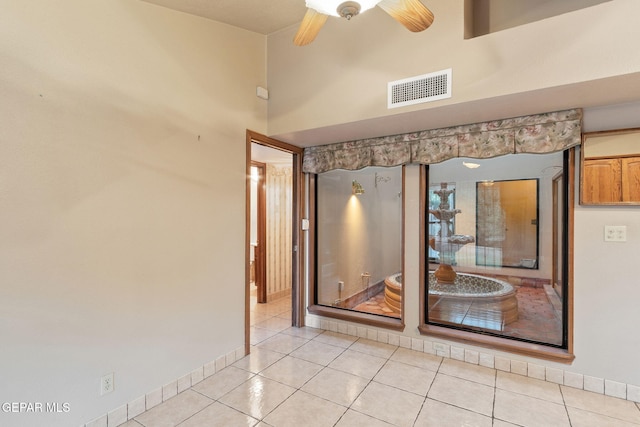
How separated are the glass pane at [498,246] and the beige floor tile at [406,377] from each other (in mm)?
582

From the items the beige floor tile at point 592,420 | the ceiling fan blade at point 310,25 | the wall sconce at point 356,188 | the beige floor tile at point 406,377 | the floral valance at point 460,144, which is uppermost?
the ceiling fan blade at point 310,25

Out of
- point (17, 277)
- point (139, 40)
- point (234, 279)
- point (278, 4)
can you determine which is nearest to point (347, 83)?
point (278, 4)

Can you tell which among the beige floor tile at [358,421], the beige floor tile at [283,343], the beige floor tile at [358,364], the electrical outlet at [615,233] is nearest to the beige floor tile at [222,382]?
the beige floor tile at [283,343]

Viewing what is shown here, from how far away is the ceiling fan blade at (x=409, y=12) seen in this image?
1382mm

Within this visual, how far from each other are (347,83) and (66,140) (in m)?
1.95

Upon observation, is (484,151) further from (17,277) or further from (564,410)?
(17,277)

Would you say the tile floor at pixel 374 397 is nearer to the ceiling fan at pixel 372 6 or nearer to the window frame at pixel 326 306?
the window frame at pixel 326 306

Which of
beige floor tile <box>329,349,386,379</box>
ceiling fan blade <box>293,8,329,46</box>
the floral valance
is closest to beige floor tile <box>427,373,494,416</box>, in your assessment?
beige floor tile <box>329,349,386,379</box>

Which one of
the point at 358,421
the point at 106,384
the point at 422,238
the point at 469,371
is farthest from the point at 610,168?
the point at 106,384

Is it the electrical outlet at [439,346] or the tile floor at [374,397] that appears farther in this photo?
the electrical outlet at [439,346]

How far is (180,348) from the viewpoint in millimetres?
2277

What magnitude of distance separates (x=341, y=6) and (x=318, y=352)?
9.00ft

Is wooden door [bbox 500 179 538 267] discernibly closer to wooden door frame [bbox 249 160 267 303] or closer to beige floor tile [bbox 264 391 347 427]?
beige floor tile [bbox 264 391 347 427]

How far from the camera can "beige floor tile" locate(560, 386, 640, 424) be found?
6.53 feet
